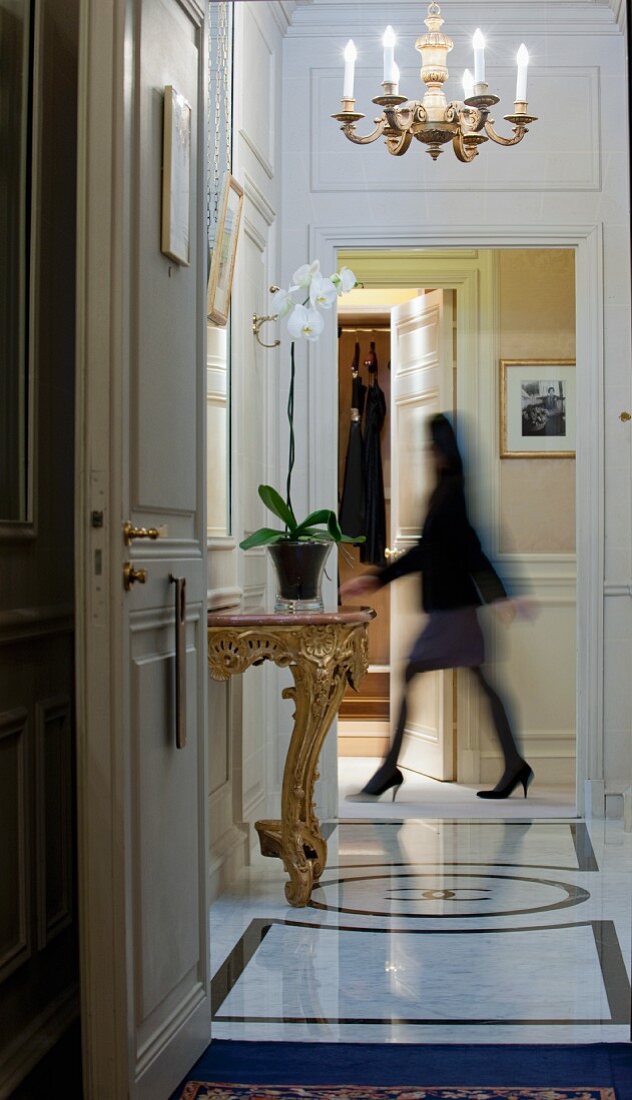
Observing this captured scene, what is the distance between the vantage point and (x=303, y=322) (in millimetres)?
4332

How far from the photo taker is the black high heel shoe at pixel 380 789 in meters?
5.83

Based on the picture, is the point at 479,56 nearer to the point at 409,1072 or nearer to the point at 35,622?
the point at 35,622

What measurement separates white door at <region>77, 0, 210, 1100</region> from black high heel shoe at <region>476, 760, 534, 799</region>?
3.29 meters

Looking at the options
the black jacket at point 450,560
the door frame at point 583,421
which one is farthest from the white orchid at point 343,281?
the black jacket at point 450,560

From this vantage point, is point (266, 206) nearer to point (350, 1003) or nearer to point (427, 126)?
point (427, 126)

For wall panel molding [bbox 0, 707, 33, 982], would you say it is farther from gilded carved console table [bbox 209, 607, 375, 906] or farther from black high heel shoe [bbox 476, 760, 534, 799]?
black high heel shoe [bbox 476, 760, 534, 799]

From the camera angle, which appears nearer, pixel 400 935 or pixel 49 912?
pixel 49 912

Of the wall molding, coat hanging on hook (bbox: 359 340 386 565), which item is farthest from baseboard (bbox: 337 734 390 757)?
the wall molding

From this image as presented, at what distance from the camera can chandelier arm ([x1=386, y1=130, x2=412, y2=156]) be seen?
465cm

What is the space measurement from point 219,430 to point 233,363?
31 cm

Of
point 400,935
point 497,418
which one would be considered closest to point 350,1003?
point 400,935

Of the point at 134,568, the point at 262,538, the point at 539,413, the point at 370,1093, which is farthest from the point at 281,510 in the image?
the point at 539,413

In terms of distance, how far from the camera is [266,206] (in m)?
5.07

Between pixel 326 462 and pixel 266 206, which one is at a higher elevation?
pixel 266 206
